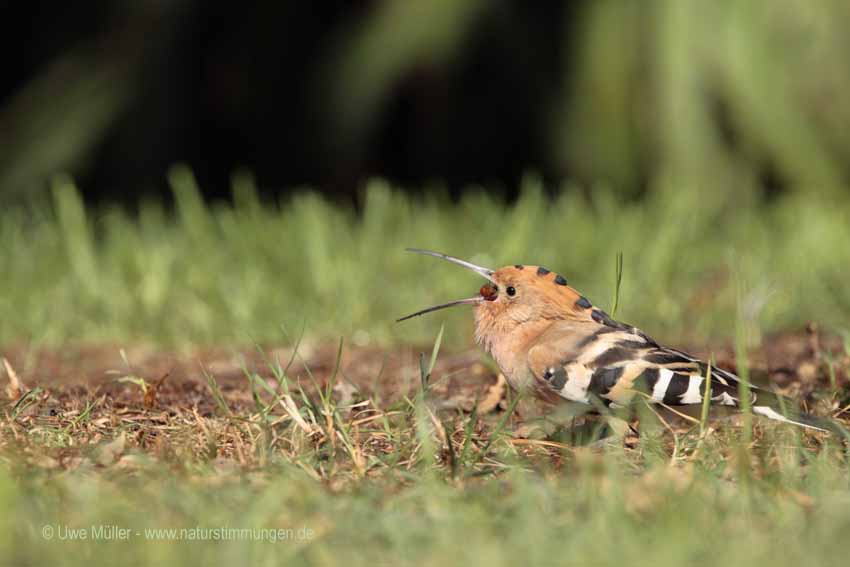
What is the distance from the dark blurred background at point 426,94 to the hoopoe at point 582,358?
3.64 m

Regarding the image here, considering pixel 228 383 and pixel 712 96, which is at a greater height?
pixel 712 96

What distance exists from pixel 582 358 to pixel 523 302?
1.07 feet

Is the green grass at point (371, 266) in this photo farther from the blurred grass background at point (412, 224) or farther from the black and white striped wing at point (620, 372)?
the black and white striped wing at point (620, 372)

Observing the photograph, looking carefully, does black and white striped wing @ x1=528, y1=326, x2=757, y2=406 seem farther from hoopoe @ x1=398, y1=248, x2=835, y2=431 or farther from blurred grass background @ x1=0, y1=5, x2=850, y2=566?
blurred grass background @ x1=0, y1=5, x2=850, y2=566

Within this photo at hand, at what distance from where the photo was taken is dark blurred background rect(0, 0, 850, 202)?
6523 millimetres

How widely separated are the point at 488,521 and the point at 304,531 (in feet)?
1.00

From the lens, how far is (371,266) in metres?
5.04

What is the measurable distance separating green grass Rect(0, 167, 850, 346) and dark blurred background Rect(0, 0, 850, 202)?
0.70m

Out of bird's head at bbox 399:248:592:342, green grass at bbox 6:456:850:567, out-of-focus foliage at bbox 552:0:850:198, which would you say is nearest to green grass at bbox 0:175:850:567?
green grass at bbox 6:456:850:567

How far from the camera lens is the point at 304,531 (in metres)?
2.12

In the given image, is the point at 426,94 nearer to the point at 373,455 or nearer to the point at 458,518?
the point at 373,455

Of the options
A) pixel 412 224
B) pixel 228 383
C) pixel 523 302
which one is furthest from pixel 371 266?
pixel 523 302

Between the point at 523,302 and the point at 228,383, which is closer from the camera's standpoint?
the point at 523,302

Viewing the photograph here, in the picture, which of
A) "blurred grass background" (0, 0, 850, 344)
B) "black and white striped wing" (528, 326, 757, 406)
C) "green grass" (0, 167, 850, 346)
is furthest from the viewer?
"blurred grass background" (0, 0, 850, 344)
